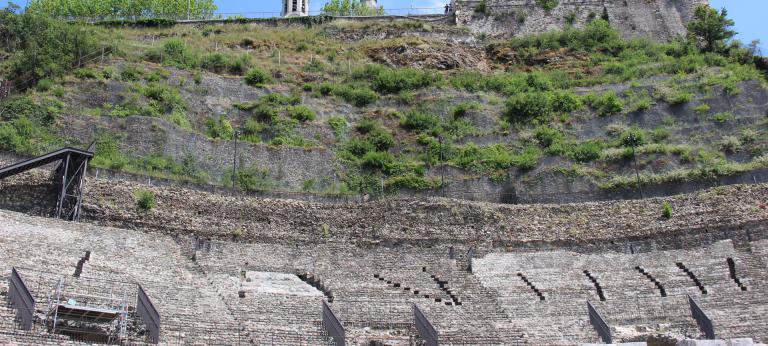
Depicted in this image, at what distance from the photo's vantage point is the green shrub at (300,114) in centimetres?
4700

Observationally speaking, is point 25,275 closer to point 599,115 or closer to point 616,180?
point 616,180

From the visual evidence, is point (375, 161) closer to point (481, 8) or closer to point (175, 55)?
point (175, 55)

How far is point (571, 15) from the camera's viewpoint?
6288 cm

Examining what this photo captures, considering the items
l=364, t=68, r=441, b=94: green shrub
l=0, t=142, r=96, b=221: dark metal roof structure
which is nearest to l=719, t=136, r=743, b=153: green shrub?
l=364, t=68, r=441, b=94: green shrub

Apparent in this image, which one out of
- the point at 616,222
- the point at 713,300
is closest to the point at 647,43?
the point at 616,222

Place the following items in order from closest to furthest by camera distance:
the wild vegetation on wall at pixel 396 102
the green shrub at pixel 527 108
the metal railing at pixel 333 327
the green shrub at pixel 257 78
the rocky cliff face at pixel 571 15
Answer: the metal railing at pixel 333 327
the wild vegetation on wall at pixel 396 102
the green shrub at pixel 527 108
the green shrub at pixel 257 78
the rocky cliff face at pixel 571 15

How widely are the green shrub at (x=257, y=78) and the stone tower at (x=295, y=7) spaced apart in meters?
19.2

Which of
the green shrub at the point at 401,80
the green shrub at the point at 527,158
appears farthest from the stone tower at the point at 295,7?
the green shrub at the point at 527,158

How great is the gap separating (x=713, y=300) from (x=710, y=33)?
3367cm

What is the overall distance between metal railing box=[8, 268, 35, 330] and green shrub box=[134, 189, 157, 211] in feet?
37.3

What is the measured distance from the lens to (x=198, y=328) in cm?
2358

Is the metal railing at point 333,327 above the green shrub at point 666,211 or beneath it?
beneath

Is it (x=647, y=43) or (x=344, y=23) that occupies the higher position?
(x=344, y=23)

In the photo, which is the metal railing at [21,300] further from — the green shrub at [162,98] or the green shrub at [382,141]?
the green shrub at [382,141]
